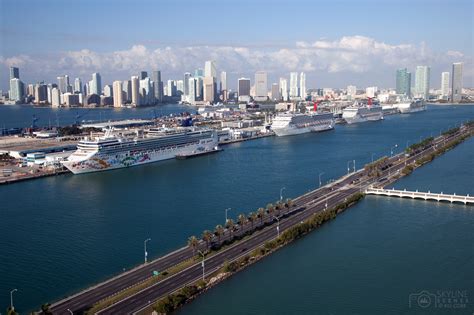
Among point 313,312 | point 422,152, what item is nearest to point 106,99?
point 422,152

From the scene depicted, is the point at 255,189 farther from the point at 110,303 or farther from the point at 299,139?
the point at 299,139

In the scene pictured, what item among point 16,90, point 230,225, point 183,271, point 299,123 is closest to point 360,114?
point 299,123

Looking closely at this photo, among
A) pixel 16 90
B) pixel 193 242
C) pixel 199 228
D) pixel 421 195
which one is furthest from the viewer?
pixel 16 90

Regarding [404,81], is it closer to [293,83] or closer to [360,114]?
[293,83]

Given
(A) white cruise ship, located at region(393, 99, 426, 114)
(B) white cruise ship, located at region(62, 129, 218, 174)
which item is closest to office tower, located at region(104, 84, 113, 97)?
(A) white cruise ship, located at region(393, 99, 426, 114)

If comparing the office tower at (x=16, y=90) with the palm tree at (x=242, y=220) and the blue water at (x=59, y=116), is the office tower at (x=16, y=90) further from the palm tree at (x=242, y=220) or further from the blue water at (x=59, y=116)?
the palm tree at (x=242, y=220)

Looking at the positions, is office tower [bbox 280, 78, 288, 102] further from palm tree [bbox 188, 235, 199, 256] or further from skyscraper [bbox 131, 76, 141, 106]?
palm tree [bbox 188, 235, 199, 256]

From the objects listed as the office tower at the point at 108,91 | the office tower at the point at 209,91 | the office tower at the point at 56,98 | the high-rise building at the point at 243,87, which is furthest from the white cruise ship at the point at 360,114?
the office tower at the point at 108,91
